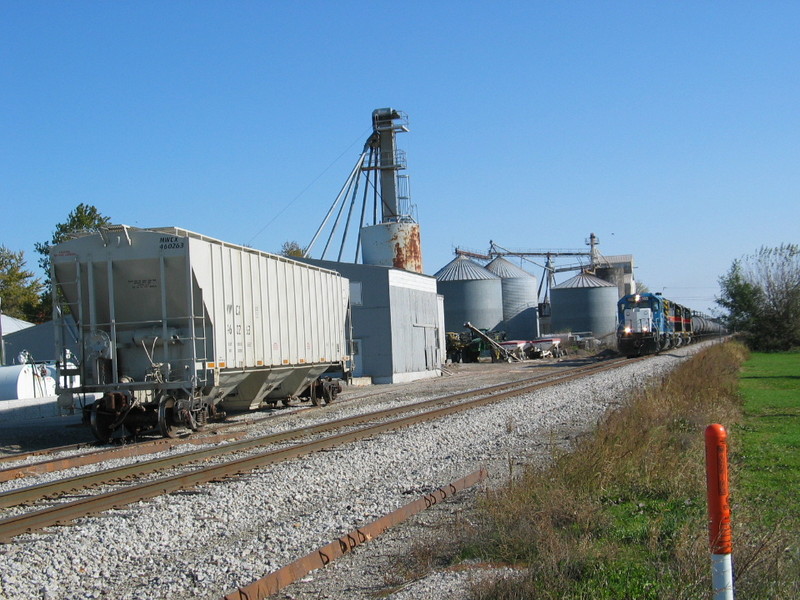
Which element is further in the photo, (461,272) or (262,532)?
(461,272)

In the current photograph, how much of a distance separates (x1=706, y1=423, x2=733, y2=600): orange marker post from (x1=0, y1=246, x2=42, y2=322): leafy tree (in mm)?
66103

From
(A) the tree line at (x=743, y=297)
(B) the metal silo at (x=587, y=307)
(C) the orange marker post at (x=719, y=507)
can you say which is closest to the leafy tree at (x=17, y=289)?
(A) the tree line at (x=743, y=297)

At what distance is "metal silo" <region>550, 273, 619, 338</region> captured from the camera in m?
80.9

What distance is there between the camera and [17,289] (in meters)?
64.9

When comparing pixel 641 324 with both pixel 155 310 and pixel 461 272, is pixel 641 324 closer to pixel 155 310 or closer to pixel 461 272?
pixel 461 272

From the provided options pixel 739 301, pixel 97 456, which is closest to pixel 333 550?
pixel 97 456

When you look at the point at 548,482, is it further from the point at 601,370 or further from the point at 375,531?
the point at 601,370

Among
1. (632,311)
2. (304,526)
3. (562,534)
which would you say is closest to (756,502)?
(562,534)

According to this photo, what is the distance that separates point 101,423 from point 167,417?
133 centimetres

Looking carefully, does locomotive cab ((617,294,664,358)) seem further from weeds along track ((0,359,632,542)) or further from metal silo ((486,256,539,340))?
weeds along track ((0,359,632,542))

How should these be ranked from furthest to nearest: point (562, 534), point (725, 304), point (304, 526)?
1. point (725, 304)
2. point (304, 526)
3. point (562, 534)

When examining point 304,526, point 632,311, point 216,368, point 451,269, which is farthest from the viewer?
point 451,269

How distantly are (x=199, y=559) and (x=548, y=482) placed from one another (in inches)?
142

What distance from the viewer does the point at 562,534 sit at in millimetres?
6711
